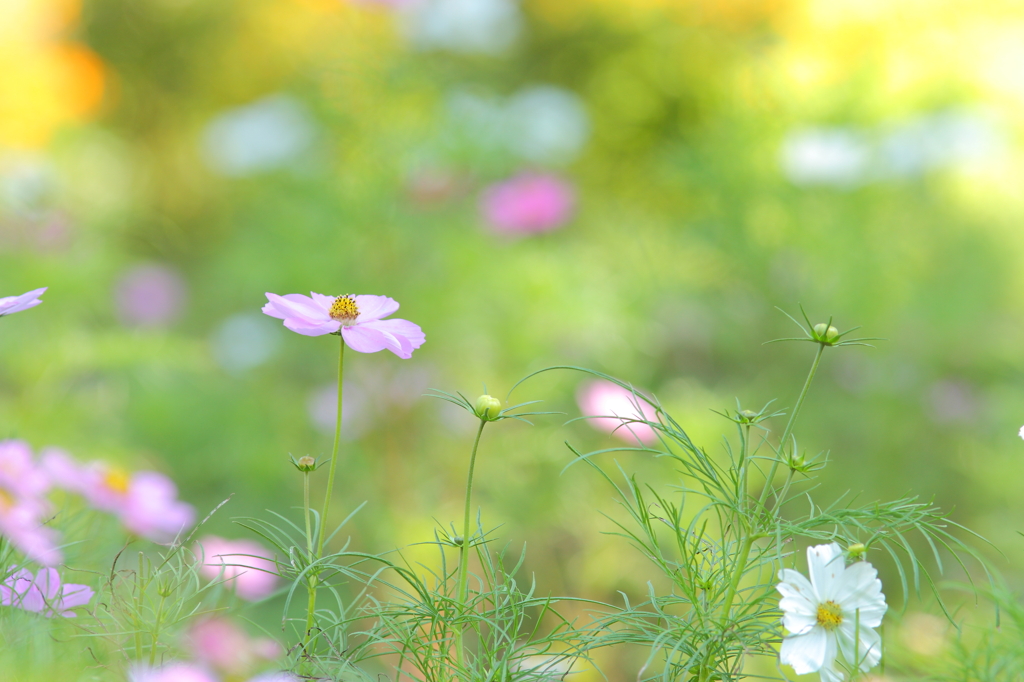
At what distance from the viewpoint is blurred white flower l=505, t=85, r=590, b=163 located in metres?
1.68

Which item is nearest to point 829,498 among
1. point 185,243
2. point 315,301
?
point 315,301

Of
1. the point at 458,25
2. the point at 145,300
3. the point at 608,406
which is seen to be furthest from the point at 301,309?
the point at 145,300

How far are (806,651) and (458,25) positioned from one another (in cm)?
146

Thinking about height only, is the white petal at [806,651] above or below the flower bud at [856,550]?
below

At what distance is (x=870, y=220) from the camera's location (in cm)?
163

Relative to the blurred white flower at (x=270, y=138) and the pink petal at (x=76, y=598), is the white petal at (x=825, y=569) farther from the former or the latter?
the blurred white flower at (x=270, y=138)

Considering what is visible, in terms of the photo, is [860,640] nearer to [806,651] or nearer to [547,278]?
[806,651]

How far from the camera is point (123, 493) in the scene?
2.17 feet

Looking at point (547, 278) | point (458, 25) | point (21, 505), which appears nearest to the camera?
point (21, 505)

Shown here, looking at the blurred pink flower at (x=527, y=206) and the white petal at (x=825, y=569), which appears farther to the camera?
the blurred pink flower at (x=527, y=206)

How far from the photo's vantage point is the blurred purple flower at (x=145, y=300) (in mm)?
→ 2773

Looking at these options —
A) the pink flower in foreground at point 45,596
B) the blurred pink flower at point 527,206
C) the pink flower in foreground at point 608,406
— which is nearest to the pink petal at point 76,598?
the pink flower in foreground at point 45,596

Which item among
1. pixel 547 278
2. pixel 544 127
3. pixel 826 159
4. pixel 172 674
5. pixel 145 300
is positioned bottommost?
pixel 172 674

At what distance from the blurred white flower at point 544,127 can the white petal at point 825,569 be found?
1.36m
